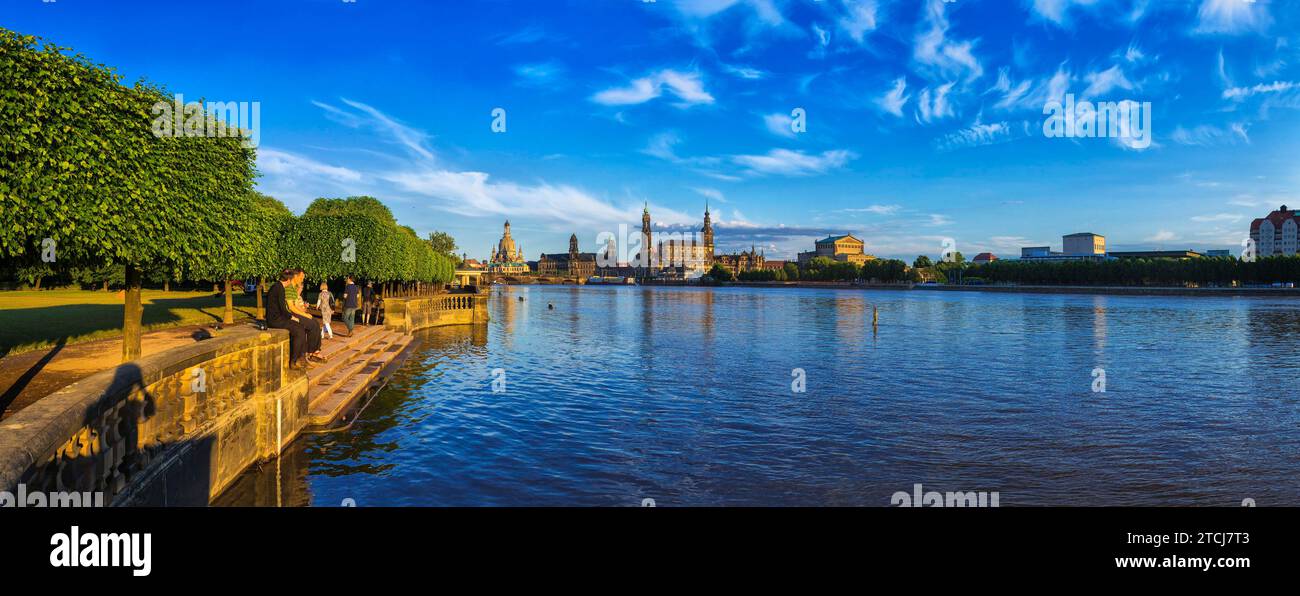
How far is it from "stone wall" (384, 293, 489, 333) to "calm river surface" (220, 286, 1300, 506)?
27.0 feet

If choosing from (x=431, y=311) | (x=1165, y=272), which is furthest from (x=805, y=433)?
(x=1165, y=272)

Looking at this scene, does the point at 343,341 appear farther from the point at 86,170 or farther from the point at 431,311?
the point at 431,311

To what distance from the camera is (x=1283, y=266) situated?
144 metres

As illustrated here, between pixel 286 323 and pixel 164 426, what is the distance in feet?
23.9

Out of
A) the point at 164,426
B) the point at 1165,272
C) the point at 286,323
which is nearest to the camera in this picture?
the point at 164,426

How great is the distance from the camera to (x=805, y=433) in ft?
50.5

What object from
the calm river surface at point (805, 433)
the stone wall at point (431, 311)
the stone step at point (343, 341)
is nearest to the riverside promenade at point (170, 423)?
the calm river surface at point (805, 433)

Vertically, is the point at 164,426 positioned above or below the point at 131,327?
below

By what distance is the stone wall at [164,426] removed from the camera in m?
5.14

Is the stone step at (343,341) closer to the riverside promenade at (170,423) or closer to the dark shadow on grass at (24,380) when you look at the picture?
the riverside promenade at (170,423)

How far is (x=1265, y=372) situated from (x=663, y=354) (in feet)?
76.6

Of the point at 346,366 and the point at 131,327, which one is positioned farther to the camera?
the point at 346,366

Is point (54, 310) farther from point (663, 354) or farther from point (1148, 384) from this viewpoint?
point (1148, 384)

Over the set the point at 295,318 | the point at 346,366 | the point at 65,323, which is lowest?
the point at 346,366
